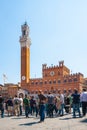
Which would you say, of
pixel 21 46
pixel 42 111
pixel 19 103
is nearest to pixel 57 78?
pixel 21 46

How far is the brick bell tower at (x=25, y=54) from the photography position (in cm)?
6906

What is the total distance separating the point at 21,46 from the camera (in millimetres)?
70250

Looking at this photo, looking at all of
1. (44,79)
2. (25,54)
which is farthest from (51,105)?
(25,54)

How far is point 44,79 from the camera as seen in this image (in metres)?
68.1

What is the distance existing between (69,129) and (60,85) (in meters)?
56.7

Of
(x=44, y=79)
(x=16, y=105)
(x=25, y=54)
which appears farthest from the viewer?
(x=25, y=54)

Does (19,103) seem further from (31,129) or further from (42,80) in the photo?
(42,80)

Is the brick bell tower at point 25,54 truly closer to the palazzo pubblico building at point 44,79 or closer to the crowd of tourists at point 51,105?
the palazzo pubblico building at point 44,79

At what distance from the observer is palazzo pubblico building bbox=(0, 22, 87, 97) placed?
6506 cm

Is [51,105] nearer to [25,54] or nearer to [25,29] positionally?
[25,54]

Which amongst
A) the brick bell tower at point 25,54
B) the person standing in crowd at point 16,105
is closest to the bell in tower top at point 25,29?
the brick bell tower at point 25,54

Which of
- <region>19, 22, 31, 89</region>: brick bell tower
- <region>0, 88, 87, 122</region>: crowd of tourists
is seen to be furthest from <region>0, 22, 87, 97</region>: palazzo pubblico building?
<region>0, 88, 87, 122</region>: crowd of tourists

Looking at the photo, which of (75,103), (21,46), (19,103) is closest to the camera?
(75,103)

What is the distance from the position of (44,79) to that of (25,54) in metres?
8.52
